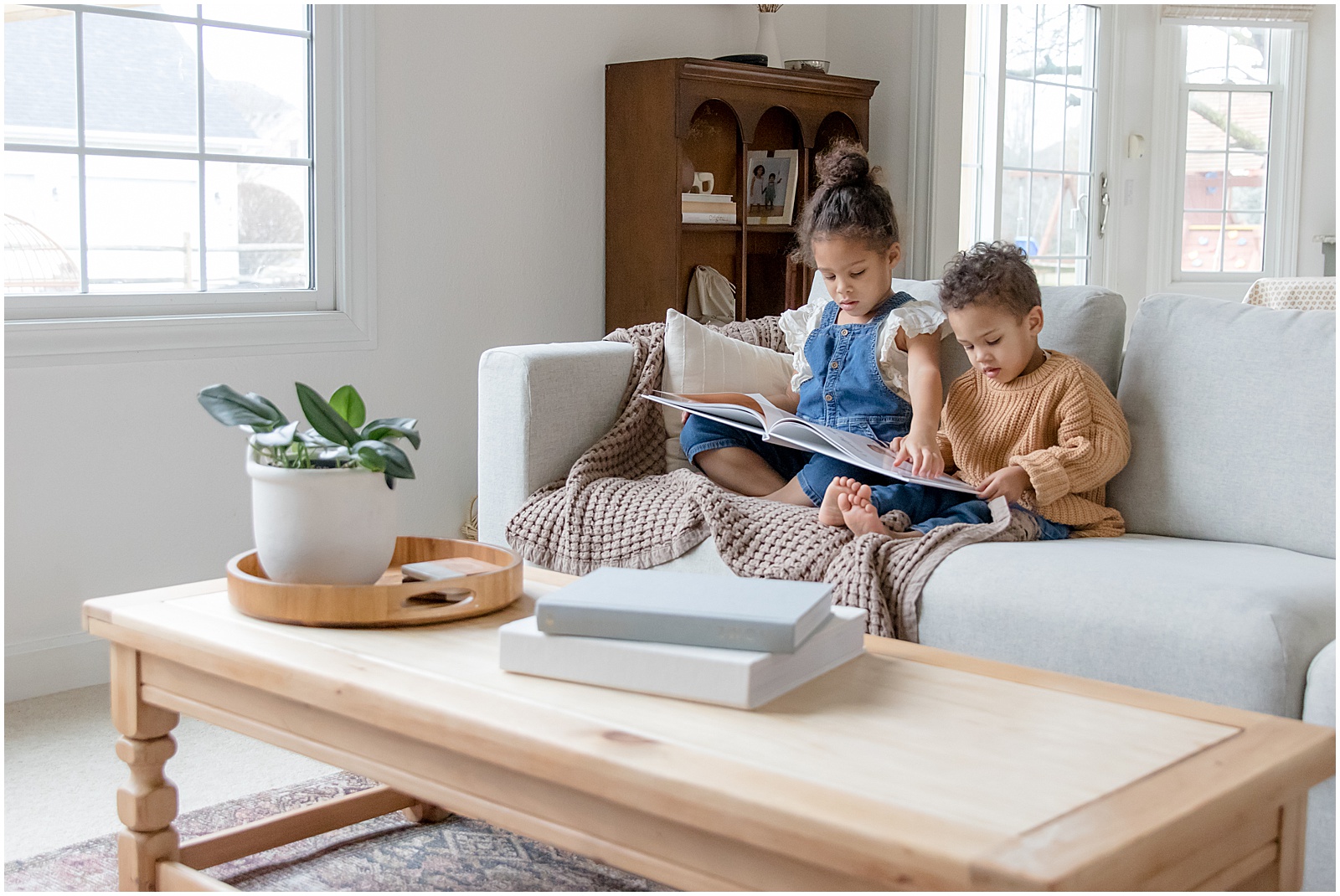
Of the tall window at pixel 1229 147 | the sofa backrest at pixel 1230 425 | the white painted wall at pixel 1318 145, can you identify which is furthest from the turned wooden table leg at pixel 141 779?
the white painted wall at pixel 1318 145

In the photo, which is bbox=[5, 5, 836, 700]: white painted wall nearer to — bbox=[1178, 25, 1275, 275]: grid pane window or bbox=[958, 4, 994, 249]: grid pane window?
bbox=[958, 4, 994, 249]: grid pane window

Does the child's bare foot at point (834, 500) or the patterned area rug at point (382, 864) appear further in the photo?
the child's bare foot at point (834, 500)

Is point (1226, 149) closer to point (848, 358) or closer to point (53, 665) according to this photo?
point (848, 358)

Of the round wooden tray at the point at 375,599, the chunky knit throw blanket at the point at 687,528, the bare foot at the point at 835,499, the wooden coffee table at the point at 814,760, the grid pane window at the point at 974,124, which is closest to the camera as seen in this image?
the wooden coffee table at the point at 814,760

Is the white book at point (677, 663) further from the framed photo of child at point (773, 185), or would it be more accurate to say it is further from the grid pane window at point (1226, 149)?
the grid pane window at point (1226, 149)

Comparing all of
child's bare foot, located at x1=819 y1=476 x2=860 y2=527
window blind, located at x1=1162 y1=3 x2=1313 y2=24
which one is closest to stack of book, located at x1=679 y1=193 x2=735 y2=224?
child's bare foot, located at x1=819 y1=476 x2=860 y2=527

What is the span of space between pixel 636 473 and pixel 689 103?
4.37 ft

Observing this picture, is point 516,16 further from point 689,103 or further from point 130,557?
point 130,557

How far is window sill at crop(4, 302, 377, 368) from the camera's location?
2424 millimetres

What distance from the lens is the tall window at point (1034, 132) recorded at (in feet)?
15.6

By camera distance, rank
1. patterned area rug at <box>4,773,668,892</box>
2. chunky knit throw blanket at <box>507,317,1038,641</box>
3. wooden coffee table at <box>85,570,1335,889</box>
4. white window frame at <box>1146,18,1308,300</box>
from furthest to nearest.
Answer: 1. white window frame at <box>1146,18,1308,300</box>
2. chunky knit throw blanket at <box>507,317,1038,641</box>
3. patterned area rug at <box>4,773,668,892</box>
4. wooden coffee table at <box>85,570,1335,889</box>

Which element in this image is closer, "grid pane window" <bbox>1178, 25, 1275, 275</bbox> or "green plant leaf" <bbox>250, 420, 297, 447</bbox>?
"green plant leaf" <bbox>250, 420, 297, 447</bbox>

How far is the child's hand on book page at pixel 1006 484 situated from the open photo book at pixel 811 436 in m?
0.03

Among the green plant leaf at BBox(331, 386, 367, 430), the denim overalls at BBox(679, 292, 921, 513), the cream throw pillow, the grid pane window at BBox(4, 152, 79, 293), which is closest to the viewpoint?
the green plant leaf at BBox(331, 386, 367, 430)
